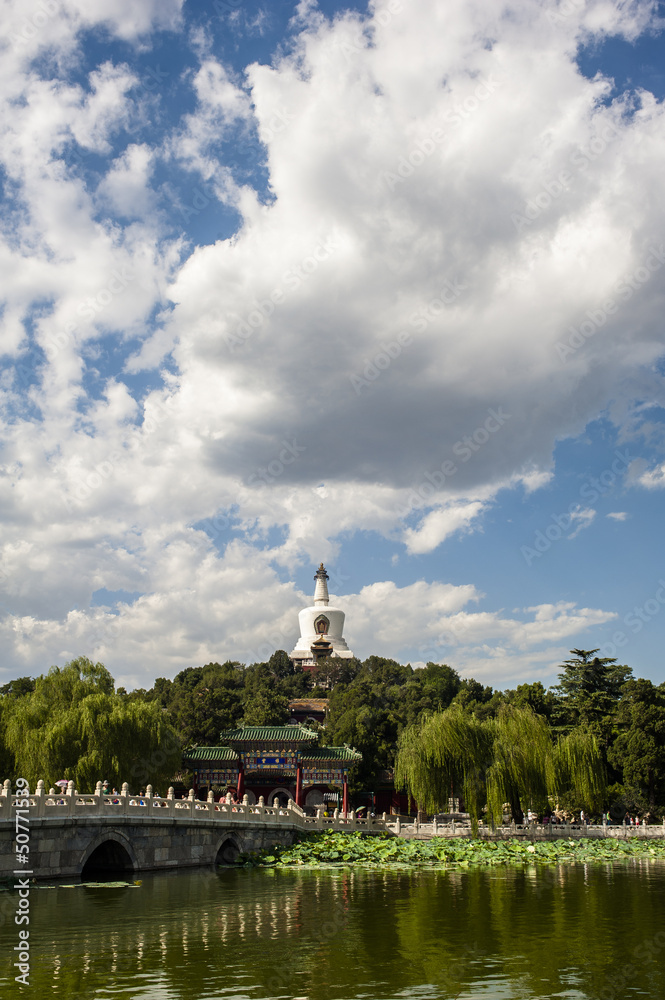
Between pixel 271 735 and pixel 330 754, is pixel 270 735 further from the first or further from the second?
pixel 330 754

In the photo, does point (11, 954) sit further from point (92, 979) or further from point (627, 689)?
point (627, 689)

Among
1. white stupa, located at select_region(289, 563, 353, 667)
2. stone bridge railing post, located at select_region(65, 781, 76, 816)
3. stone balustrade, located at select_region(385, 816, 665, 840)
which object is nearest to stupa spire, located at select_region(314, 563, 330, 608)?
white stupa, located at select_region(289, 563, 353, 667)

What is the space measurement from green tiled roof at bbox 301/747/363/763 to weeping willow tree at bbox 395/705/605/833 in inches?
328

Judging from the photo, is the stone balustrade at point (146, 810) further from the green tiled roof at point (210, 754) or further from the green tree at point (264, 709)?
the green tree at point (264, 709)

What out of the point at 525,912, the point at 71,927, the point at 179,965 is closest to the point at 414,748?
the point at 525,912

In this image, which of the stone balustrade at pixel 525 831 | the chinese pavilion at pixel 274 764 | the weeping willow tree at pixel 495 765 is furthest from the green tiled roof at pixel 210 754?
the weeping willow tree at pixel 495 765

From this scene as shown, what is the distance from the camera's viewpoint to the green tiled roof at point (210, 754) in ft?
121

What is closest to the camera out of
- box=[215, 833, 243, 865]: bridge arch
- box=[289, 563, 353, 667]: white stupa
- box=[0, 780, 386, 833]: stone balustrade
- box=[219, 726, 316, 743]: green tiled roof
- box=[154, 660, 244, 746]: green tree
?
box=[0, 780, 386, 833]: stone balustrade

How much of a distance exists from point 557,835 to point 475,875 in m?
9.25

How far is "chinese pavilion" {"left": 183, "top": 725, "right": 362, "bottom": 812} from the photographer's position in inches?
1437

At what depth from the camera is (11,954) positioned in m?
10.5

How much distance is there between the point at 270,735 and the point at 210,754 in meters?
2.98

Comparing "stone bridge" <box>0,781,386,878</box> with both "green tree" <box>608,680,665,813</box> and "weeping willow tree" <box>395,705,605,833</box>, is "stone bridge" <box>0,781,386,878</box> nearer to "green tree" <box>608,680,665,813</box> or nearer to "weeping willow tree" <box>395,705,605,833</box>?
"weeping willow tree" <box>395,705,605,833</box>

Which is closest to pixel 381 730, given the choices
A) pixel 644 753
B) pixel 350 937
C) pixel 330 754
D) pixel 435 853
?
pixel 330 754
